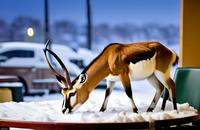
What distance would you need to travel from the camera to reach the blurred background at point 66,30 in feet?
13.1

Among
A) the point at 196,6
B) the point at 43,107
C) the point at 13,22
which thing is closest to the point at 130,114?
the point at 43,107

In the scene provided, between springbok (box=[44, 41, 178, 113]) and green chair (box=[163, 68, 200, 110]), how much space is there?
68 centimetres

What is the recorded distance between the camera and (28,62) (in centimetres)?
405

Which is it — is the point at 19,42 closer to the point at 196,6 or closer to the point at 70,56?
the point at 70,56

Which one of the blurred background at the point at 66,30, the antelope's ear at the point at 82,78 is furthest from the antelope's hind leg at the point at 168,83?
the blurred background at the point at 66,30

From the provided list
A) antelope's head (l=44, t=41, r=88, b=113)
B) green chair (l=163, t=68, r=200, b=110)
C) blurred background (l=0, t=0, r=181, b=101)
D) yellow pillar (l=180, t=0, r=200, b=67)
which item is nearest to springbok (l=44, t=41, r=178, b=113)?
antelope's head (l=44, t=41, r=88, b=113)

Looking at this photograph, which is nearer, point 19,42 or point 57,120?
point 57,120

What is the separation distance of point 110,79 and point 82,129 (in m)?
0.48

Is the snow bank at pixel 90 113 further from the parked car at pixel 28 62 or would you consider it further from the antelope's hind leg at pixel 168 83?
the parked car at pixel 28 62

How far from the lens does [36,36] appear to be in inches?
160

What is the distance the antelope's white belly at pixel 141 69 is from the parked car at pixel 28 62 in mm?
2207

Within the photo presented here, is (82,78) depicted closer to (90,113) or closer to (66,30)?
(90,113)

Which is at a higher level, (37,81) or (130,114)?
(130,114)

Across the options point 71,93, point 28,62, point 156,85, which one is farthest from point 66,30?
point 71,93
